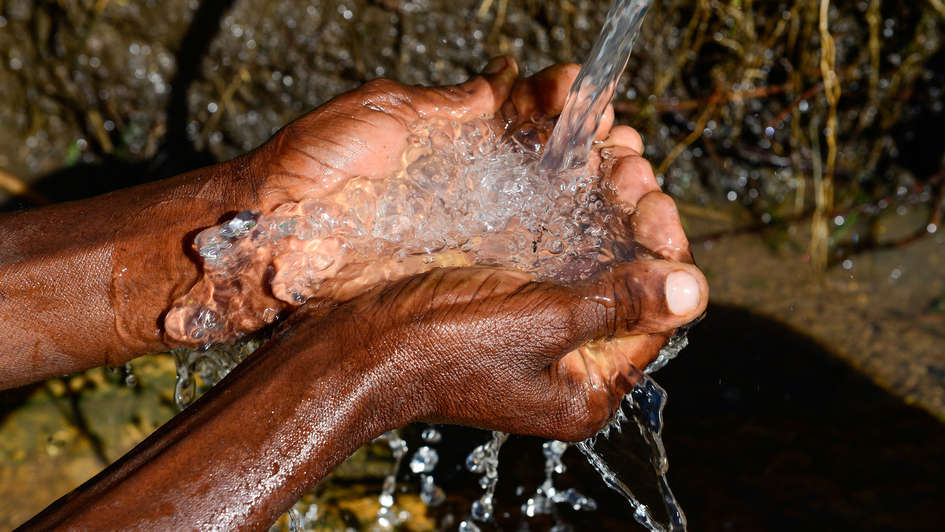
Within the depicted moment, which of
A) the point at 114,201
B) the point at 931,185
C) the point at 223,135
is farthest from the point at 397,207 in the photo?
the point at 931,185

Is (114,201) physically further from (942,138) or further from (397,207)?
(942,138)

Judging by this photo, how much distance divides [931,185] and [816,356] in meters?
1.09

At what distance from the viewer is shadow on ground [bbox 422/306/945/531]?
2.43m

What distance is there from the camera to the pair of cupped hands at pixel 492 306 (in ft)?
5.41

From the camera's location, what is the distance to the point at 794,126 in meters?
3.58

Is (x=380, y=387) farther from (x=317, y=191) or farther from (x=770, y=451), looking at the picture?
(x=770, y=451)

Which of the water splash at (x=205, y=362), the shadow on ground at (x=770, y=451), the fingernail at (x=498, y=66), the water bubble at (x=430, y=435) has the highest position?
the fingernail at (x=498, y=66)

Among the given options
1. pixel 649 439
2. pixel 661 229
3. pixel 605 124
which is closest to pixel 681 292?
pixel 661 229

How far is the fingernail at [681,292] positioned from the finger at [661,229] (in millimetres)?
187

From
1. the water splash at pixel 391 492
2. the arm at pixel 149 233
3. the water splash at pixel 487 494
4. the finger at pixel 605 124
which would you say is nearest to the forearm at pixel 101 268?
the arm at pixel 149 233

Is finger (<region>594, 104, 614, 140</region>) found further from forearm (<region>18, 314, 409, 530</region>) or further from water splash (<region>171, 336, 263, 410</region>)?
water splash (<region>171, 336, 263, 410</region>)

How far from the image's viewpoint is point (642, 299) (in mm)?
1641

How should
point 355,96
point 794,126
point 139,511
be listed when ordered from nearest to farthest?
point 139,511 < point 355,96 < point 794,126

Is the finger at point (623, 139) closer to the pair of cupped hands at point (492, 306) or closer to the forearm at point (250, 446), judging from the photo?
the pair of cupped hands at point (492, 306)
